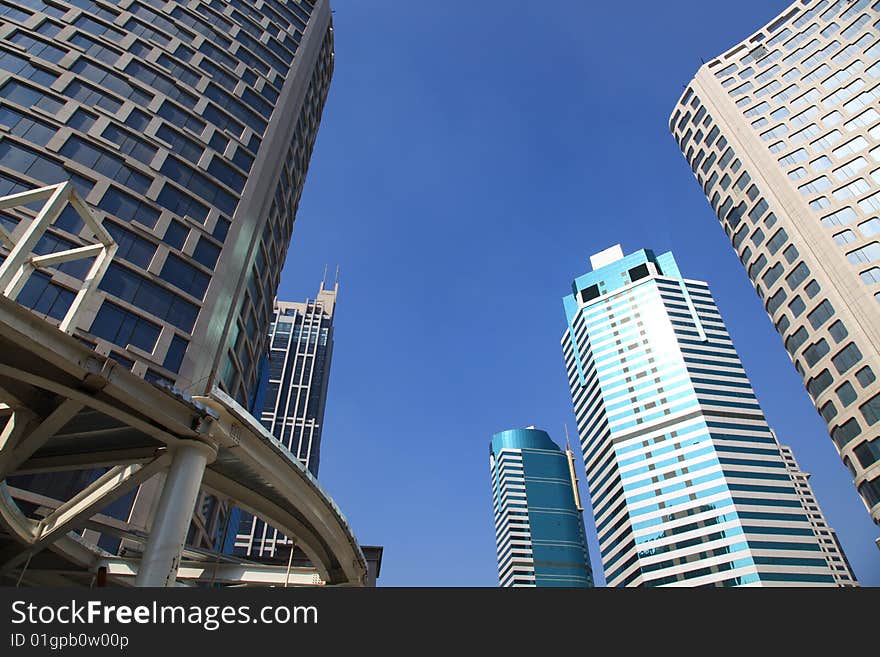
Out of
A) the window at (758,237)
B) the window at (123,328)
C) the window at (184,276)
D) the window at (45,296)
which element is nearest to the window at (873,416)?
the window at (758,237)

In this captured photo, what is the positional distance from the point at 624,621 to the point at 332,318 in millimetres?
169547

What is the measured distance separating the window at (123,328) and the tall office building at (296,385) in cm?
10036

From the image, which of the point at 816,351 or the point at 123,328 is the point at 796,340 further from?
the point at 123,328

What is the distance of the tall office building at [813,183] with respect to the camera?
46.9 meters

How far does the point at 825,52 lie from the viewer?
60719mm

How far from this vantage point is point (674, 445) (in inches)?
4363

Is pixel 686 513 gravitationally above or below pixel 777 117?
below

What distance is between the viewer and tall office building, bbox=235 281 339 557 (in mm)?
131375

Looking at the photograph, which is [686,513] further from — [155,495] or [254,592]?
[254,592]

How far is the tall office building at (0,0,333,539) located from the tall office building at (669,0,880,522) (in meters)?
49.6

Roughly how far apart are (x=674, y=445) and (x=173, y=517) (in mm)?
109756

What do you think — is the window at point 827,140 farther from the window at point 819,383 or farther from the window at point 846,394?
the window at point 846,394

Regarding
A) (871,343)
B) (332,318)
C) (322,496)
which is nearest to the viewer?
(322,496)

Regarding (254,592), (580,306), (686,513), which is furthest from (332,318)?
(254,592)
